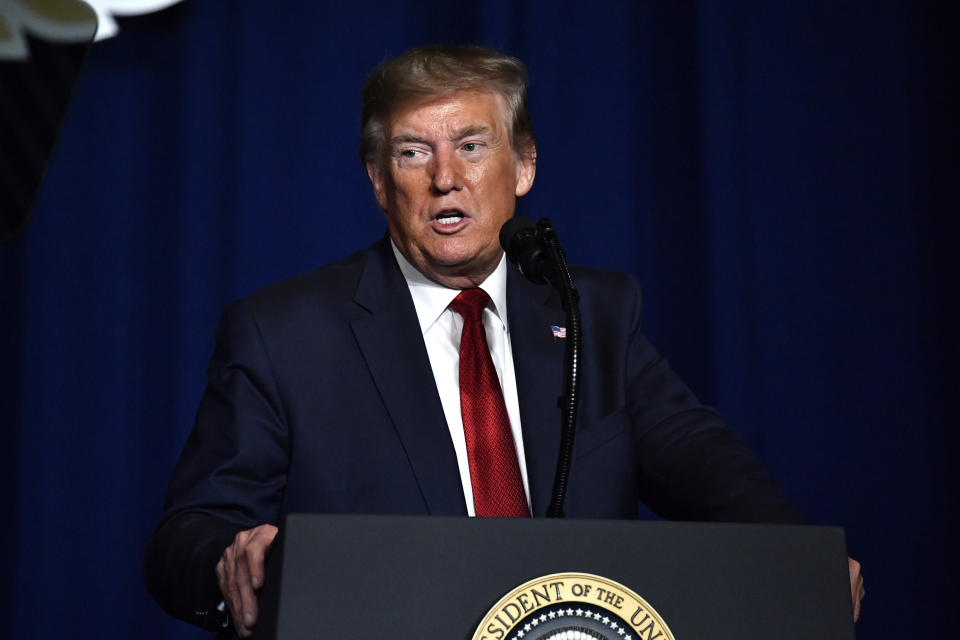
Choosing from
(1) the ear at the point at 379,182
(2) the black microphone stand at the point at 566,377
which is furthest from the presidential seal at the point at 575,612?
(1) the ear at the point at 379,182

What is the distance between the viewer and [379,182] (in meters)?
1.88

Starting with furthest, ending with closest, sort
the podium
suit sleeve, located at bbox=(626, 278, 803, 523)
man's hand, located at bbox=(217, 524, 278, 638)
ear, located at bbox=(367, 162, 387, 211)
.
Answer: ear, located at bbox=(367, 162, 387, 211) < suit sleeve, located at bbox=(626, 278, 803, 523) < man's hand, located at bbox=(217, 524, 278, 638) < the podium

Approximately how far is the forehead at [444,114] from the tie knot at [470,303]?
26 centimetres

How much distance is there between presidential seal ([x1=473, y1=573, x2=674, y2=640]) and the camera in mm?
874

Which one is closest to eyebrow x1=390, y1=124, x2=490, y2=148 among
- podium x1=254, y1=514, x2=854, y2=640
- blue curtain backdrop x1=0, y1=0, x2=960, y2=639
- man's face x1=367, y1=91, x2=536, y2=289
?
man's face x1=367, y1=91, x2=536, y2=289

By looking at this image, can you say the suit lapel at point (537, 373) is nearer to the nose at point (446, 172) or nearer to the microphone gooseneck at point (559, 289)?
the nose at point (446, 172)

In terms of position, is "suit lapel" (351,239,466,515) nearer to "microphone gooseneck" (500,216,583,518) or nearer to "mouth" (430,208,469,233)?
"mouth" (430,208,469,233)

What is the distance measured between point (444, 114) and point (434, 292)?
0.92ft

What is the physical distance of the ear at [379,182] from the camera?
1.86 m

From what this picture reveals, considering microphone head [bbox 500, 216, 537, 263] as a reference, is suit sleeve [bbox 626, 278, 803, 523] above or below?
below

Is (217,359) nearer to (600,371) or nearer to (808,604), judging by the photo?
(600,371)

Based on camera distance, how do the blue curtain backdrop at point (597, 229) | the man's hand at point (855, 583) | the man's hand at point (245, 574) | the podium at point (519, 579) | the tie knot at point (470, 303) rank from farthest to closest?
the blue curtain backdrop at point (597, 229)
the tie knot at point (470, 303)
the man's hand at point (855, 583)
the man's hand at point (245, 574)
the podium at point (519, 579)

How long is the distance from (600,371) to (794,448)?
3.37 feet

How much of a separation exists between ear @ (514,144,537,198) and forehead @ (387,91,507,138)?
11 centimetres
